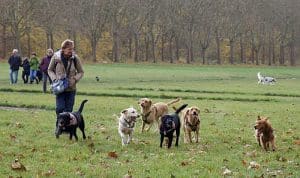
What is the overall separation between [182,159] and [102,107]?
34.1ft

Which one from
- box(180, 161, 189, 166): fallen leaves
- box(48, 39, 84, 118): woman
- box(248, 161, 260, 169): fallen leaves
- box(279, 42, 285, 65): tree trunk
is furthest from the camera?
box(279, 42, 285, 65): tree trunk

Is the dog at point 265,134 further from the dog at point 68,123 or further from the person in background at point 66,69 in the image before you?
the person in background at point 66,69

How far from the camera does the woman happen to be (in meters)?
12.9

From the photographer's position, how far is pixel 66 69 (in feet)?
42.9

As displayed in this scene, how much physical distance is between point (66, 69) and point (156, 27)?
232 feet

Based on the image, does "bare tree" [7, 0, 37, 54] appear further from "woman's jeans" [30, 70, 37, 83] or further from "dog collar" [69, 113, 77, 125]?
"dog collar" [69, 113, 77, 125]

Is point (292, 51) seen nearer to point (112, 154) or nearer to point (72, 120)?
point (72, 120)

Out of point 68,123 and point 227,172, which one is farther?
point 68,123

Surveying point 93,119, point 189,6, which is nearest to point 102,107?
point 93,119

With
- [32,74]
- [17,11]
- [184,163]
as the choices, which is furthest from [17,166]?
[17,11]

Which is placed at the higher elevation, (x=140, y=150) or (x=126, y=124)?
(x=126, y=124)

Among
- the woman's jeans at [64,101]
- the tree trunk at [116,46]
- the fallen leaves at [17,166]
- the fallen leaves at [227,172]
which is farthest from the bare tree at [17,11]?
the fallen leaves at [227,172]

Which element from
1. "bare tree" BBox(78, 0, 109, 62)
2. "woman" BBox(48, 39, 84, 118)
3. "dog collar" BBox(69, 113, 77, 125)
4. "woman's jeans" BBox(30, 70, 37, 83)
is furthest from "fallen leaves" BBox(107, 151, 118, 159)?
"bare tree" BBox(78, 0, 109, 62)

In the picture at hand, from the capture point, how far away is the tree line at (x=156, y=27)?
228 ft
